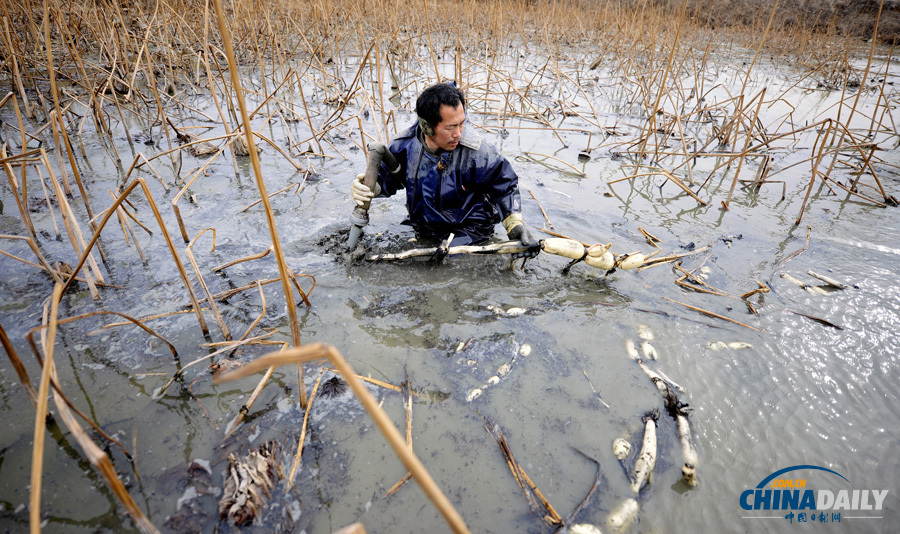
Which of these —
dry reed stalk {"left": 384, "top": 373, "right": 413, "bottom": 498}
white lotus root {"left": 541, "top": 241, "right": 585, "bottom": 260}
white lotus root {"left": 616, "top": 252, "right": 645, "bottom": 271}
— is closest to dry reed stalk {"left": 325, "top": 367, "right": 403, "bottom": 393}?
dry reed stalk {"left": 384, "top": 373, "right": 413, "bottom": 498}

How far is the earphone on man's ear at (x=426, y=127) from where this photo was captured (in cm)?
287

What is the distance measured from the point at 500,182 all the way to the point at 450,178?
0.39m

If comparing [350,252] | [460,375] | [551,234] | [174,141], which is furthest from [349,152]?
[460,375]

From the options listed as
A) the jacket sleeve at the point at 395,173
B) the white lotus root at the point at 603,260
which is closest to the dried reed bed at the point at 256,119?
the jacket sleeve at the point at 395,173

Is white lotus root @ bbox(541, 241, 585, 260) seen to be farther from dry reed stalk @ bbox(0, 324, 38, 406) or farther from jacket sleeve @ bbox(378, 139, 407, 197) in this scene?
dry reed stalk @ bbox(0, 324, 38, 406)

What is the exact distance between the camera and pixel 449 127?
9.16 ft

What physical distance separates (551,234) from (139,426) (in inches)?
128

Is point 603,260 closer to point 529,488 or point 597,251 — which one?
point 597,251

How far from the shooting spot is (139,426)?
6.08 ft

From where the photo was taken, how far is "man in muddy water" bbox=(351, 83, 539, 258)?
111 inches

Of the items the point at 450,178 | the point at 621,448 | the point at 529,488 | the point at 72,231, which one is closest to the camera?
the point at 529,488

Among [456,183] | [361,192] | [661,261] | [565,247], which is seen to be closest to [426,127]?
[456,183]

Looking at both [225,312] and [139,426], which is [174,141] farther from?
[139,426]

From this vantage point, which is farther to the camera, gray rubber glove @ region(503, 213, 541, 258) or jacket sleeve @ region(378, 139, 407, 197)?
jacket sleeve @ region(378, 139, 407, 197)
